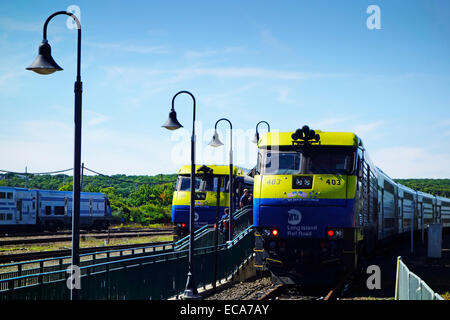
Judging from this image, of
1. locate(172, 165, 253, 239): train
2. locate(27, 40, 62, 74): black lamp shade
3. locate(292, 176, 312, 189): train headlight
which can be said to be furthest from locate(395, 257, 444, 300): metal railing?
locate(172, 165, 253, 239): train

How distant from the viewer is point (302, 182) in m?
15.5

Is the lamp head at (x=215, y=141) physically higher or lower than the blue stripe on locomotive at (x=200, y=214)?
higher

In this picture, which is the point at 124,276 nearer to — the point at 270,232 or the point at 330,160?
the point at 270,232

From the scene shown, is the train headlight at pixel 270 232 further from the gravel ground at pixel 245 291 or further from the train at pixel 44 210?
the train at pixel 44 210

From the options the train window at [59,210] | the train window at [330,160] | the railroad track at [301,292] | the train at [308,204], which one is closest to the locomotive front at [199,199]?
the railroad track at [301,292]

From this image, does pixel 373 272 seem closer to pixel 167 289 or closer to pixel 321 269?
pixel 321 269

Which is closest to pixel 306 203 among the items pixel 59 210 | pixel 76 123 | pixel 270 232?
pixel 270 232

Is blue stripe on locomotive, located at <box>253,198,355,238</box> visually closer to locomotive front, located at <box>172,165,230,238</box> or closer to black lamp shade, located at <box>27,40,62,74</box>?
black lamp shade, located at <box>27,40,62,74</box>

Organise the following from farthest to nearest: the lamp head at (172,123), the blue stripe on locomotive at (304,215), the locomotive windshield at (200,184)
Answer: the locomotive windshield at (200,184) < the lamp head at (172,123) < the blue stripe on locomotive at (304,215)

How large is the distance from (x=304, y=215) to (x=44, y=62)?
314 inches

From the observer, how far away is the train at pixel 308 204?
15234 mm

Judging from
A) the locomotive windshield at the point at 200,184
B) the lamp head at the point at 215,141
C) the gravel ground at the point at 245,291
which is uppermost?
the lamp head at the point at 215,141

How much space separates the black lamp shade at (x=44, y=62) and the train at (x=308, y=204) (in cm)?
718
